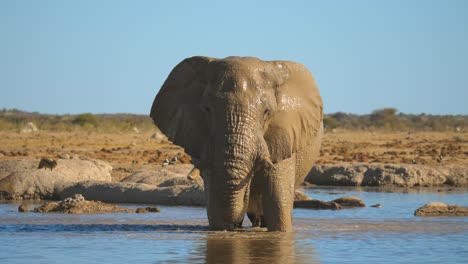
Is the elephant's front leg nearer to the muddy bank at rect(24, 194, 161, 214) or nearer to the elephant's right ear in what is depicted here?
the elephant's right ear

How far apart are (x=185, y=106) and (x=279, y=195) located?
6.13ft

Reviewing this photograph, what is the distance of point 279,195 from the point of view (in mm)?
14453

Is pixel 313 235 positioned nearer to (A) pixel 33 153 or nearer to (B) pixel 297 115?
(B) pixel 297 115

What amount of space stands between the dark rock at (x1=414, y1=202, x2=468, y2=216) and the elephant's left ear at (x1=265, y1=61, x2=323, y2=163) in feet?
12.6

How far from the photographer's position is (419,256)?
12.8m

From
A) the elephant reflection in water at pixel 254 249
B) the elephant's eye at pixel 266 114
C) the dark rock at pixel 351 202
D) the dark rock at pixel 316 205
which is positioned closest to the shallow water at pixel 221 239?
the elephant reflection in water at pixel 254 249

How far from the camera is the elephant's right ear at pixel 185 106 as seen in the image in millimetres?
14586

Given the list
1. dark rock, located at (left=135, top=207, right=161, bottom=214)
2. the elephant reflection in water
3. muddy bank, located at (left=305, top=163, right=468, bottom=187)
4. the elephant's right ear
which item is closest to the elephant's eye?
the elephant's right ear

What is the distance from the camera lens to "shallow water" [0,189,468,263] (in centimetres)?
1252

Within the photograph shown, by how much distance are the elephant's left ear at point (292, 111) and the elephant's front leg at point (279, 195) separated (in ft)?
0.63

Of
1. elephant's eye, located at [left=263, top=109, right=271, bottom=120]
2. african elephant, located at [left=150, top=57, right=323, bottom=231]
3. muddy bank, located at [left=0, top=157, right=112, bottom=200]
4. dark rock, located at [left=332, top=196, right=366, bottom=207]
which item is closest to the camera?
african elephant, located at [left=150, top=57, right=323, bottom=231]

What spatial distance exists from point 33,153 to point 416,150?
48.7 ft

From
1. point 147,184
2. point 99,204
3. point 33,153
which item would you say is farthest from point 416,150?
point 99,204

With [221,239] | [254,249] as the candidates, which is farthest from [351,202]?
[254,249]
